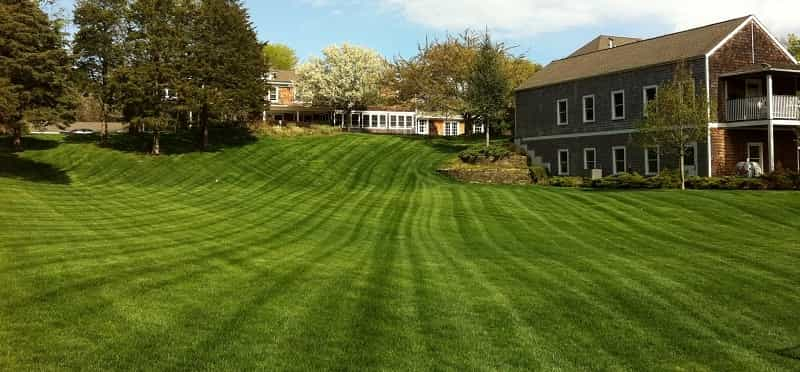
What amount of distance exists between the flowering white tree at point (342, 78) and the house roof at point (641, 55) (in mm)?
29350

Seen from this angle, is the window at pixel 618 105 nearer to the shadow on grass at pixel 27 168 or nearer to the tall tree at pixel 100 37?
the shadow on grass at pixel 27 168

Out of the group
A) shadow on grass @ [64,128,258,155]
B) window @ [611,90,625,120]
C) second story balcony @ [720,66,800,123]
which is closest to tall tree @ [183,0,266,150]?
shadow on grass @ [64,128,258,155]

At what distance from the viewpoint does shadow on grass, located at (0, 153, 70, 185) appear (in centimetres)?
3158

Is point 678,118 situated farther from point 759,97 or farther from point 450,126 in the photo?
point 450,126

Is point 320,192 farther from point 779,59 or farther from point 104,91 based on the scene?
point 779,59

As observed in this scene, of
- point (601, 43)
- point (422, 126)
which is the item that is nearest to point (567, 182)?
point (601, 43)

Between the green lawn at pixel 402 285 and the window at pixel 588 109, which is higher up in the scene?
the window at pixel 588 109

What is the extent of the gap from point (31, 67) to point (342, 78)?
1654 inches

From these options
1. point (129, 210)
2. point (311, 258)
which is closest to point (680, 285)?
point (311, 258)

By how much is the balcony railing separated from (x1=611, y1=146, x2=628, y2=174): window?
6.39 meters

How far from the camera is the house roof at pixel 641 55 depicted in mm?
31969

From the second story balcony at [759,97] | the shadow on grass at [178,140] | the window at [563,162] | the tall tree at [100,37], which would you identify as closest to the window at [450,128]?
the shadow on grass at [178,140]

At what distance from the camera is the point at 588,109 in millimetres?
37812

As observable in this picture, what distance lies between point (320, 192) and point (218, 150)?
17.5 meters
